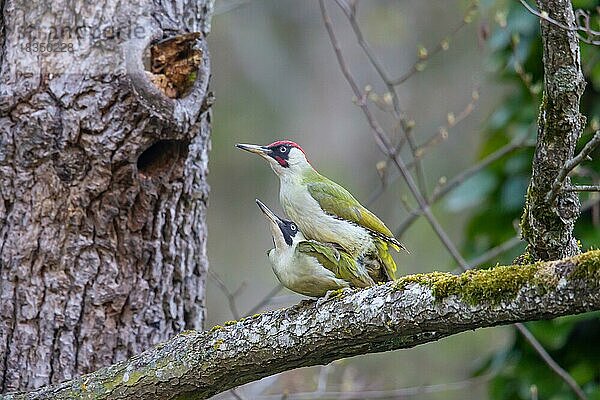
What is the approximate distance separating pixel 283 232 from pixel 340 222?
0.22 metres

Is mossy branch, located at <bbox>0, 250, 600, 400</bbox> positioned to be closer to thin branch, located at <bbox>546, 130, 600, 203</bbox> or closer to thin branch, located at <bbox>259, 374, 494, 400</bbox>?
thin branch, located at <bbox>546, 130, 600, 203</bbox>

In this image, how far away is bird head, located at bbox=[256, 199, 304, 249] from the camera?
3.21 m

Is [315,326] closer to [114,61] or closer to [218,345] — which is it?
[218,345]

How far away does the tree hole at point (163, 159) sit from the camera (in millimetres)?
3534

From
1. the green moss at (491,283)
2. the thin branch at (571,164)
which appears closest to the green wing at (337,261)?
the green moss at (491,283)

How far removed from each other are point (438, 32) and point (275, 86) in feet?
6.97

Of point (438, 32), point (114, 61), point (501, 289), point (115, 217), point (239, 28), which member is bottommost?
point (501, 289)

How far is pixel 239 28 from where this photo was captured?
10.8m

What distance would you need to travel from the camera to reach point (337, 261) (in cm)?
308

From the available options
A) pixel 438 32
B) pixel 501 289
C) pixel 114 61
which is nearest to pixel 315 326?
pixel 501 289

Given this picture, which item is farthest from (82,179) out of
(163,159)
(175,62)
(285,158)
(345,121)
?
(345,121)

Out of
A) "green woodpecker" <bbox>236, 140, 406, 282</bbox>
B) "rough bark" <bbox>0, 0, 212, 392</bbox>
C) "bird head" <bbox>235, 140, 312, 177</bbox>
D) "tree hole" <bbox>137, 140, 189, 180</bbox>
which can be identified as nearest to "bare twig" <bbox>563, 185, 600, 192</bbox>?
"green woodpecker" <bbox>236, 140, 406, 282</bbox>

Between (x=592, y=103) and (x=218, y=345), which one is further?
(x=592, y=103)

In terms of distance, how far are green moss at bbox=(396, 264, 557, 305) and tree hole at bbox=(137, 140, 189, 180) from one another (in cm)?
146
